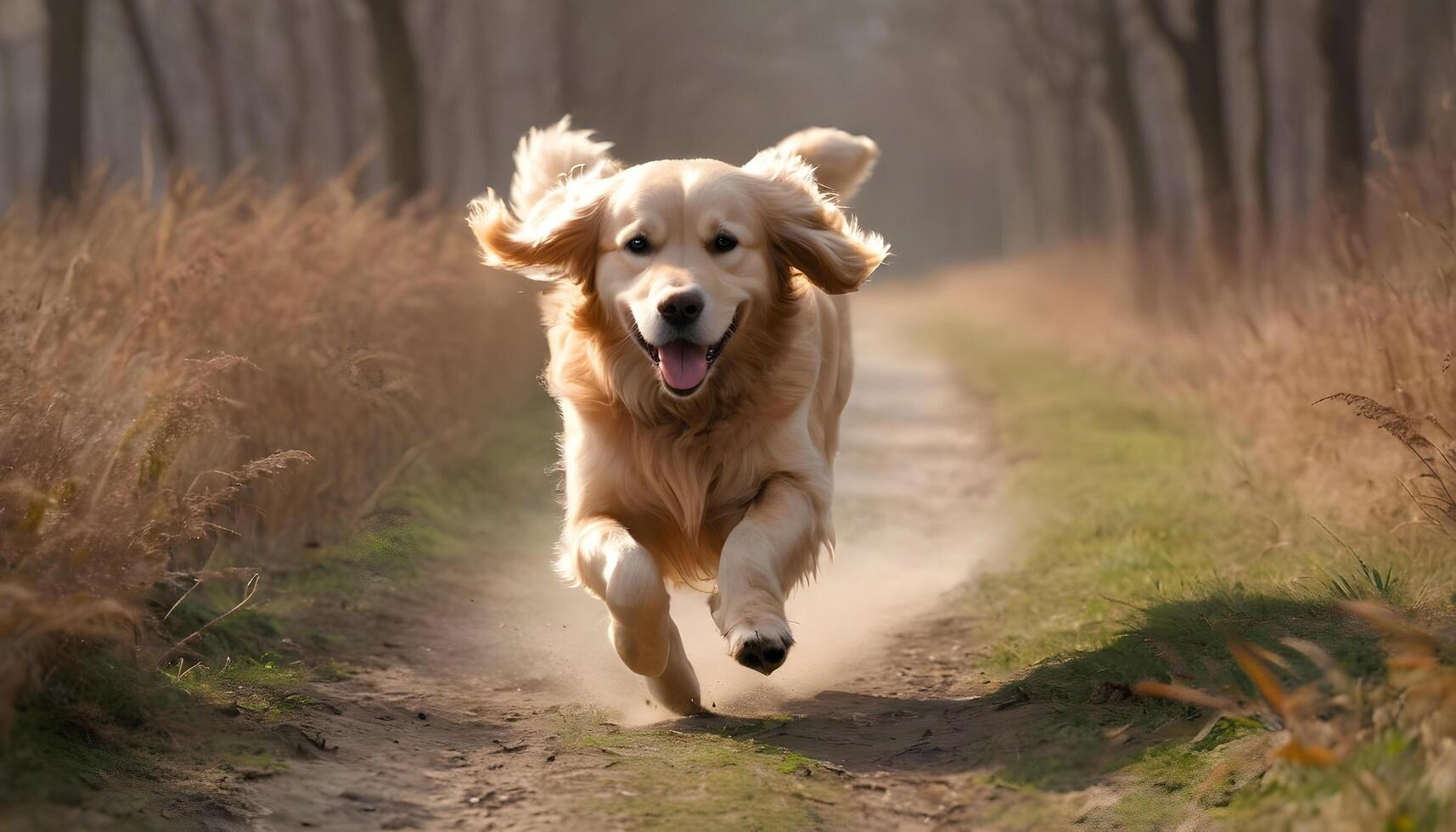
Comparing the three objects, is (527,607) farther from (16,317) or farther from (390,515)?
(16,317)

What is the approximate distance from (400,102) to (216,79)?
35.6 feet

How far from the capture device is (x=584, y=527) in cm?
434

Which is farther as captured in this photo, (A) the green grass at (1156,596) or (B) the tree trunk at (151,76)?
(B) the tree trunk at (151,76)

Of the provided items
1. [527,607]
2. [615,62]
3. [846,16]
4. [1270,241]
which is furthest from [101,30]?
[527,607]

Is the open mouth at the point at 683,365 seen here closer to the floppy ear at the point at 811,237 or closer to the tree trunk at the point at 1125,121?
the floppy ear at the point at 811,237

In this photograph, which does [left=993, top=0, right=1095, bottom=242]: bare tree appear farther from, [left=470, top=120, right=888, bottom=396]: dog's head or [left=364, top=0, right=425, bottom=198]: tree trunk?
[left=470, top=120, right=888, bottom=396]: dog's head

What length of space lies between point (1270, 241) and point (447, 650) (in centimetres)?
869

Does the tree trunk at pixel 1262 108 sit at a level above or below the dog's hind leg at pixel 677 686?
above

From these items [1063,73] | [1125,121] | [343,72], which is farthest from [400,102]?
[1063,73]

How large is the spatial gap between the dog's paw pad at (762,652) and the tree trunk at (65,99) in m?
9.12

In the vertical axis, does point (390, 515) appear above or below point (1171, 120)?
below

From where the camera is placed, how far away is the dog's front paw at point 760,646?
3723 millimetres

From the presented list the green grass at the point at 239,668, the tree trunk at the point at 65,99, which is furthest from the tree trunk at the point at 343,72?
the green grass at the point at 239,668

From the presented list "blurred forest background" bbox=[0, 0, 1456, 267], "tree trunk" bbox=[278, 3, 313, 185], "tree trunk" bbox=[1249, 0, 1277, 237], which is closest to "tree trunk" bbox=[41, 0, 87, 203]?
"blurred forest background" bbox=[0, 0, 1456, 267]
